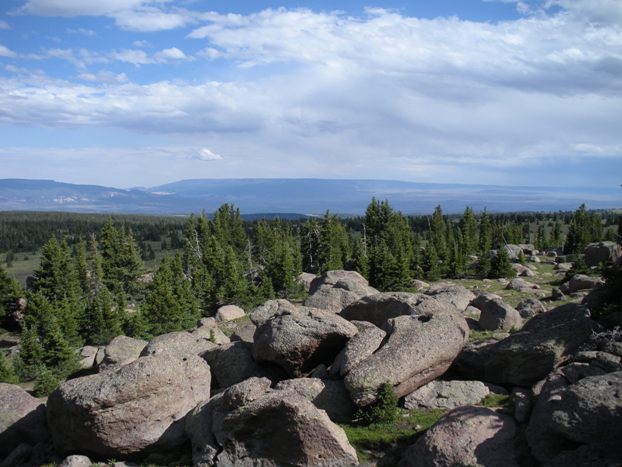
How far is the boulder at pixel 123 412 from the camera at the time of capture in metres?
18.5

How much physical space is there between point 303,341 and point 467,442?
9401 mm

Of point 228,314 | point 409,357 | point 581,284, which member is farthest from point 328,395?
point 581,284

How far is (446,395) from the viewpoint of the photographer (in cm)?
1938

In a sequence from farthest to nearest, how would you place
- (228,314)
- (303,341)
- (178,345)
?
(228,314), (178,345), (303,341)

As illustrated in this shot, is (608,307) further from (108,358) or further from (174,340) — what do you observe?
(108,358)

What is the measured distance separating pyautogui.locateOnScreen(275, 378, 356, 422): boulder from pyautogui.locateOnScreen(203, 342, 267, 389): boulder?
4358 millimetres

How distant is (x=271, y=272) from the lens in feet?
233

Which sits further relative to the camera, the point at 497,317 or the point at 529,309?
the point at 529,309

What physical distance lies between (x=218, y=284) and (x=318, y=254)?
21.2 metres

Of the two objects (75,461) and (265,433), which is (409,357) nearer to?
(265,433)

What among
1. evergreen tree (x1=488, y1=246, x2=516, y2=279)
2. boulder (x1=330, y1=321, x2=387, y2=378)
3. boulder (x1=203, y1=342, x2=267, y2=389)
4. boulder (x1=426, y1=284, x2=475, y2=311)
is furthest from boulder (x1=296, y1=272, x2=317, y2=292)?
boulder (x1=330, y1=321, x2=387, y2=378)

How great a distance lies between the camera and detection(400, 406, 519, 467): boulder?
1420cm

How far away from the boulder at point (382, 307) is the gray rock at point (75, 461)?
1606 centimetres

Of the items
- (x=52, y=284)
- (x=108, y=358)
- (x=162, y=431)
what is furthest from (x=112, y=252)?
(x=162, y=431)
